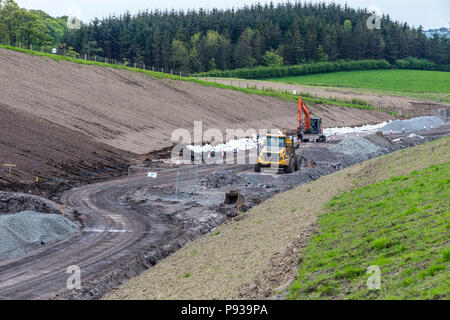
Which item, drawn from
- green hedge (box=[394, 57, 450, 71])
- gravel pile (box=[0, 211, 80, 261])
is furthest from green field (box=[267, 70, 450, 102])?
gravel pile (box=[0, 211, 80, 261])

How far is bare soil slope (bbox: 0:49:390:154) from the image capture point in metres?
50.8

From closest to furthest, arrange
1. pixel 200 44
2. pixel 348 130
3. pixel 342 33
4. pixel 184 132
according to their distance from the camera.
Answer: pixel 184 132 → pixel 348 130 → pixel 200 44 → pixel 342 33

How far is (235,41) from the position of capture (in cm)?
16175

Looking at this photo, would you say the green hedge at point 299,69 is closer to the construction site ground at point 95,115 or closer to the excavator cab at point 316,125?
the construction site ground at point 95,115

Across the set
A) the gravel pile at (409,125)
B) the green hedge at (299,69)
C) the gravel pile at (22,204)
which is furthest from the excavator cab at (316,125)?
the green hedge at (299,69)

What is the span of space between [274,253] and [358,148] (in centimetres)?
3540

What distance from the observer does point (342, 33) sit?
16088cm

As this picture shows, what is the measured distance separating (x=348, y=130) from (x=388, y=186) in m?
48.7

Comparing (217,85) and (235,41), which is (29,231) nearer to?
(217,85)

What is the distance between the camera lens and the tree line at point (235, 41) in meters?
138

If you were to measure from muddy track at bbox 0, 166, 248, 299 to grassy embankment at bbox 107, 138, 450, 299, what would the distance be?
188cm

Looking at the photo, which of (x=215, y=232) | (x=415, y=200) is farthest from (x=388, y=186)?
(x=215, y=232)

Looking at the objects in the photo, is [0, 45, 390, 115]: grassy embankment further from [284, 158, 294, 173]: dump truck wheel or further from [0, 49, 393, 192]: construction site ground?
[284, 158, 294, 173]: dump truck wheel
